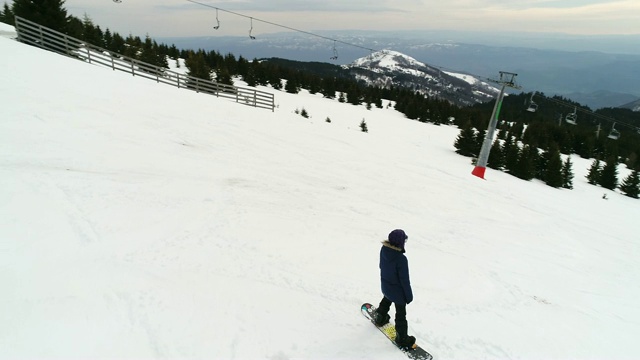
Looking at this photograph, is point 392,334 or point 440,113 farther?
point 440,113

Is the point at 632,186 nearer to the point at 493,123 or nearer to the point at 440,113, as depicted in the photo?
the point at 493,123

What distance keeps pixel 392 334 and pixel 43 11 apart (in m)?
42.0

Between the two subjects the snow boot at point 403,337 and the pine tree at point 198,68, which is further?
the pine tree at point 198,68

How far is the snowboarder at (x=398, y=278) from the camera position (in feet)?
15.6

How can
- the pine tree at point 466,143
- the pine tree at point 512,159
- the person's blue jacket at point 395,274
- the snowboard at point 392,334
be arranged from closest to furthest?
the person's blue jacket at point 395,274 < the snowboard at point 392,334 < the pine tree at point 512,159 < the pine tree at point 466,143

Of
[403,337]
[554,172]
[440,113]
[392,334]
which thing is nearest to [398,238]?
[403,337]

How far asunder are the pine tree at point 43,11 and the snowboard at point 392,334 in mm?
40247

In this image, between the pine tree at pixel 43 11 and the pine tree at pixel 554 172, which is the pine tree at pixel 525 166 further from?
the pine tree at pixel 43 11

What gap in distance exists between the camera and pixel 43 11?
30.8 metres

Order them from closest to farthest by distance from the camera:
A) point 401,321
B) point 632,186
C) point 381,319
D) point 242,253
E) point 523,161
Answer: point 401,321
point 381,319
point 242,253
point 523,161
point 632,186

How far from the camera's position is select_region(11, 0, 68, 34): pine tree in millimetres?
30141

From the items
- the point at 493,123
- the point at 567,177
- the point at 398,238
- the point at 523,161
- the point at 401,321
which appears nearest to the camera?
the point at 398,238

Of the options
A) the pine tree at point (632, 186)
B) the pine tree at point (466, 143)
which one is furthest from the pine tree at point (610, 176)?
the pine tree at point (466, 143)

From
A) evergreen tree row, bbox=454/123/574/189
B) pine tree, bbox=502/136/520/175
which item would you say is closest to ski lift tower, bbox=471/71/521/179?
evergreen tree row, bbox=454/123/574/189
